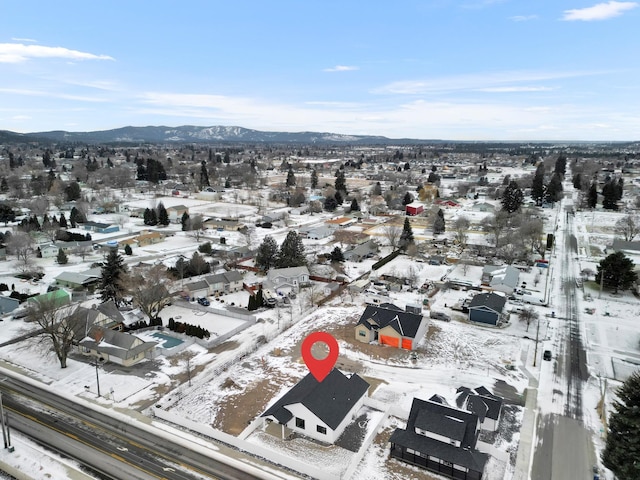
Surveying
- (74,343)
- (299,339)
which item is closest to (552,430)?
(299,339)

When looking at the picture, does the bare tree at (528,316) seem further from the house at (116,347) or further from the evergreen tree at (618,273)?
the house at (116,347)

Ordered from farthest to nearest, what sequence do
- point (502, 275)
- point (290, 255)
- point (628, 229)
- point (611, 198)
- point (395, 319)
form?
point (611, 198) → point (628, 229) → point (290, 255) → point (502, 275) → point (395, 319)

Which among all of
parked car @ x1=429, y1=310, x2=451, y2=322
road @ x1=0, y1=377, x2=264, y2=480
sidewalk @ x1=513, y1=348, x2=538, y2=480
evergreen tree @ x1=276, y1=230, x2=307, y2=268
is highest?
evergreen tree @ x1=276, y1=230, x2=307, y2=268

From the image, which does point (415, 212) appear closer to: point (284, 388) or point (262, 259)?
point (262, 259)

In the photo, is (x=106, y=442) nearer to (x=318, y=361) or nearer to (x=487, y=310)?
(x=318, y=361)

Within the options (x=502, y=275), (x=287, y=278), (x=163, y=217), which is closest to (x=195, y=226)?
(x=163, y=217)

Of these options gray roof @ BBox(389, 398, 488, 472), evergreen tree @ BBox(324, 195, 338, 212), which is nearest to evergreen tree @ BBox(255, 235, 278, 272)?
gray roof @ BBox(389, 398, 488, 472)

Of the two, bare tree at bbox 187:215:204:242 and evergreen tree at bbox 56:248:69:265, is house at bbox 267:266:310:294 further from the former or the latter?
bare tree at bbox 187:215:204:242
